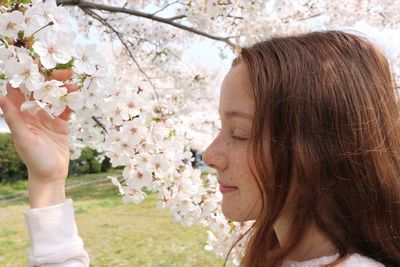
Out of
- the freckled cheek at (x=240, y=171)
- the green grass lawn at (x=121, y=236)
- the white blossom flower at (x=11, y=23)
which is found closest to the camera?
the white blossom flower at (x=11, y=23)

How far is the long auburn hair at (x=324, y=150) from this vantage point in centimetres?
105

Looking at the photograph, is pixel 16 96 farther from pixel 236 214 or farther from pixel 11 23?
pixel 236 214

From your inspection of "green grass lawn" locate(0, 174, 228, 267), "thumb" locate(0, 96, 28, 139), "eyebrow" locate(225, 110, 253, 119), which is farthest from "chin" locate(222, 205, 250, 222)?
"green grass lawn" locate(0, 174, 228, 267)

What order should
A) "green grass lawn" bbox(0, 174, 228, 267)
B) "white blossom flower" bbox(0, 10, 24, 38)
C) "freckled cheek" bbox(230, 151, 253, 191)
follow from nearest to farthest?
1. "white blossom flower" bbox(0, 10, 24, 38)
2. "freckled cheek" bbox(230, 151, 253, 191)
3. "green grass lawn" bbox(0, 174, 228, 267)

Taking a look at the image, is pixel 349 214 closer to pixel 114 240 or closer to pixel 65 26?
pixel 65 26

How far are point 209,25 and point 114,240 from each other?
345 centimetres

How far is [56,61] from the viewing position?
99 cm

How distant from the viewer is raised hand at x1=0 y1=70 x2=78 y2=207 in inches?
45.1

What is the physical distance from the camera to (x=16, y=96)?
115cm

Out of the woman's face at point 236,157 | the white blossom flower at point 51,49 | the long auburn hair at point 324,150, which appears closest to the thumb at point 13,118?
the white blossom flower at point 51,49

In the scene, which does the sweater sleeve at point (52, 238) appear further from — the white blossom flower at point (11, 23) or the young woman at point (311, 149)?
the white blossom flower at point (11, 23)

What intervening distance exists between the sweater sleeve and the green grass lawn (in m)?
3.63

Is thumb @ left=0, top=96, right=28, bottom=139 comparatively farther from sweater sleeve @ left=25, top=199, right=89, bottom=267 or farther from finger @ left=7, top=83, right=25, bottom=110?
sweater sleeve @ left=25, top=199, right=89, bottom=267

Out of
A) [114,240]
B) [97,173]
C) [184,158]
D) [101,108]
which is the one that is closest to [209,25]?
[184,158]
